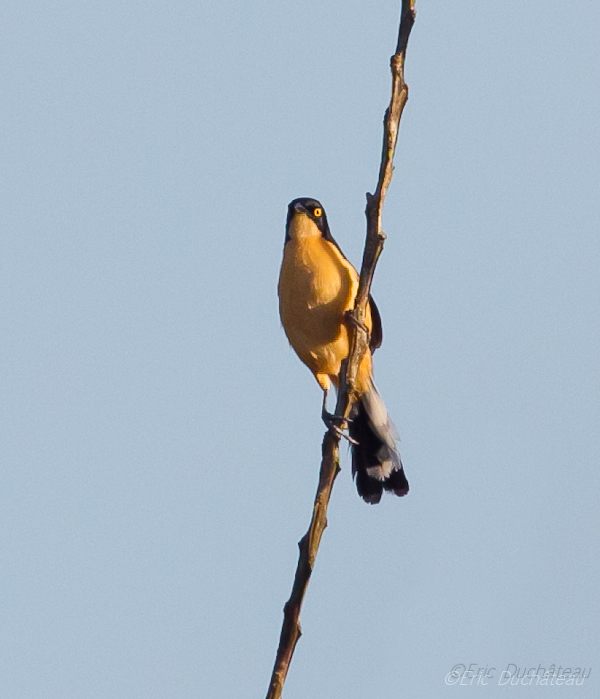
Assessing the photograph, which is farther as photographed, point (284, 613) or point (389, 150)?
point (389, 150)

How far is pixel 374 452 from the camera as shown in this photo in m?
7.45

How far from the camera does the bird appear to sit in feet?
21.6

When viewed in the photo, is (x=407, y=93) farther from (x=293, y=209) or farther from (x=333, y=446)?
(x=293, y=209)

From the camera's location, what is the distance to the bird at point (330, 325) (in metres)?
6.59

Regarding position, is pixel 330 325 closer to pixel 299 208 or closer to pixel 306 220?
pixel 306 220

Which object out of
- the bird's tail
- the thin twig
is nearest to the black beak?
the bird's tail

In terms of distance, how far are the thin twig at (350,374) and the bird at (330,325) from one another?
205 cm

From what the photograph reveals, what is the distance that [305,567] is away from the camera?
3551 millimetres

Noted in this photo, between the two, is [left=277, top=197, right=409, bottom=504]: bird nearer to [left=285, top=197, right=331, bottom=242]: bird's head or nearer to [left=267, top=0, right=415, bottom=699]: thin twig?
[left=285, top=197, right=331, bottom=242]: bird's head

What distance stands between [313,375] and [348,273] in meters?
0.86

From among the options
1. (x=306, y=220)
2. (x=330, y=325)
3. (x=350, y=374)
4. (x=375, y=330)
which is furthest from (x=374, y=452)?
(x=350, y=374)

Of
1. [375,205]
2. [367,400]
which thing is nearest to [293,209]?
[367,400]

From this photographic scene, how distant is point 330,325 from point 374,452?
4.29 feet

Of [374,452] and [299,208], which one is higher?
[299,208]
